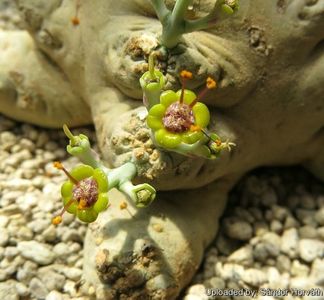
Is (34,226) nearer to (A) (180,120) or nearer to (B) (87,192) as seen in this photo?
(B) (87,192)

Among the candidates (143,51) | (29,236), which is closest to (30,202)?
(29,236)

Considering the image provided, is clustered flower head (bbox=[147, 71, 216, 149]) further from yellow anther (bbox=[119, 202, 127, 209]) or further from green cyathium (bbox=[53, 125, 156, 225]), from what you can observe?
yellow anther (bbox=[119, 202, 127, 209])

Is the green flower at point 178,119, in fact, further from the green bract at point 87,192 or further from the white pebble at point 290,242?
the white pebble at point 290,242

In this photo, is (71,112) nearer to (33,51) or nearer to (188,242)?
(33,51)

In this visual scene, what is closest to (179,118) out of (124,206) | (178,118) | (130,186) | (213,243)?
(178,118)

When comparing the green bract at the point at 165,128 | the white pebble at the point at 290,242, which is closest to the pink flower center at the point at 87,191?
the green bract at the point at 165,128

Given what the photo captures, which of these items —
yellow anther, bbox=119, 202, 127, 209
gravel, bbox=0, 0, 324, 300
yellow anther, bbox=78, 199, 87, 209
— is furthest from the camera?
gravel, bbox=0, 0, 324, 300

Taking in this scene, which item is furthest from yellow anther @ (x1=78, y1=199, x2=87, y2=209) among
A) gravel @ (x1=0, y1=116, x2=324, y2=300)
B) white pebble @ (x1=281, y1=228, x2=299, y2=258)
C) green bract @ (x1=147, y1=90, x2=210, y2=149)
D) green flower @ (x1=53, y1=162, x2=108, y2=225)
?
white pebble @ (x1=281, y1=228, x2=299, y2=258)
